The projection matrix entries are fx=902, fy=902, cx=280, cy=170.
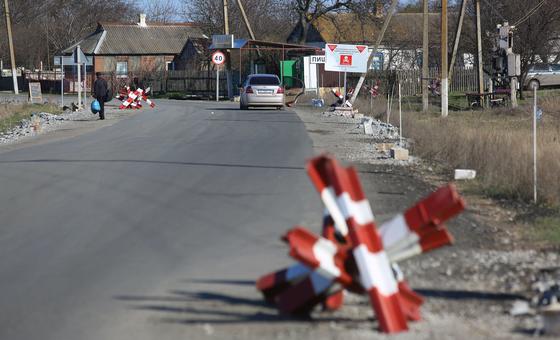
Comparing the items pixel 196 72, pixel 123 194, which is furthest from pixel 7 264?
pixel 196 72

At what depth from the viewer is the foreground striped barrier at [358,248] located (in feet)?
19.5

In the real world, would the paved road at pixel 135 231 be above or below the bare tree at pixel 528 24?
below

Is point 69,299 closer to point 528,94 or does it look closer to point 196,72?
point 528,94

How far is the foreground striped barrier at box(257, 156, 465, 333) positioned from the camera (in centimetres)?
594

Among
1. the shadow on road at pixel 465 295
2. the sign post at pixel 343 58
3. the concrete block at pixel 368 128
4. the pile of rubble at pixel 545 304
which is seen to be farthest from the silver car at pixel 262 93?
the shadow on road at pixel 465 295

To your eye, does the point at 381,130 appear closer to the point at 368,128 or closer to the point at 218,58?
the point at 368,128

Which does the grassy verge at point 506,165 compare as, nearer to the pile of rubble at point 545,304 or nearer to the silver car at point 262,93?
the pile of rubble at point 545,304

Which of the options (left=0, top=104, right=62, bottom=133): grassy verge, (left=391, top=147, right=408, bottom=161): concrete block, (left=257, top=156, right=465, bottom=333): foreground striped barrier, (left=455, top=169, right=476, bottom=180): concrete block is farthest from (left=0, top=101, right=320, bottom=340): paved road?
(left=0, top=104, right=62, bottom=133): grassy verge

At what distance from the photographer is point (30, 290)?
7746mm

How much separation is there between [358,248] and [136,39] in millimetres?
76051

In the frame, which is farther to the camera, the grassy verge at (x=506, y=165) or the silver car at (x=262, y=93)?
the silver car at (x=262, y=93)

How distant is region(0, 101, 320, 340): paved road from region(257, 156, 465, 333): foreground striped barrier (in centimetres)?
84

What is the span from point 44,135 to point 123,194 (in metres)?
14.1

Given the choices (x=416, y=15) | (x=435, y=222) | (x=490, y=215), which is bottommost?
(x=490, y=215)
